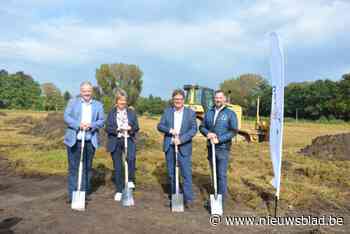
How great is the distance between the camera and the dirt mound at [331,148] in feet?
40.5

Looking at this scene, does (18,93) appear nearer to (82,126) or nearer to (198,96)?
(198,96)

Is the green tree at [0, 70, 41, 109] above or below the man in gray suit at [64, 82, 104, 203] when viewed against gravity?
above

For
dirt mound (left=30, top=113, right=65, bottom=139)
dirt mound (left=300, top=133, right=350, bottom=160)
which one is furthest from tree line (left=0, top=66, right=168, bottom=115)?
dirt mound (left=300, top=133, right=350, bottom=160)

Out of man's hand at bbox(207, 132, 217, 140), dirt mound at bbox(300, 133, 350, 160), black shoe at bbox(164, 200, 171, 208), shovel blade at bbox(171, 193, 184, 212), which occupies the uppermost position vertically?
man's hand at bbox(207, 132, 217, 140)

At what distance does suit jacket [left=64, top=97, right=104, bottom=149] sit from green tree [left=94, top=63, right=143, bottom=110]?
5451cm

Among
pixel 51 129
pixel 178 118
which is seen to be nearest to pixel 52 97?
pixel 51 129

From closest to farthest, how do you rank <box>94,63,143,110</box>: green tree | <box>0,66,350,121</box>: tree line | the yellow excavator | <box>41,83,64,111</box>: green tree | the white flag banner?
the white flag banner, the yellow excavator, <box>0,66,350,121</box>: tree line, <box>94,63,143,110</box>: green tree, <box>41,83,64,111</box>: green tree

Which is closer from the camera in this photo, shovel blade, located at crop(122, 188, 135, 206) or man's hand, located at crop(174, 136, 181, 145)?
man's hand, located at crop(174, 136, 181, 145)

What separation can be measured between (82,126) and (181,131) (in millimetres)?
1498

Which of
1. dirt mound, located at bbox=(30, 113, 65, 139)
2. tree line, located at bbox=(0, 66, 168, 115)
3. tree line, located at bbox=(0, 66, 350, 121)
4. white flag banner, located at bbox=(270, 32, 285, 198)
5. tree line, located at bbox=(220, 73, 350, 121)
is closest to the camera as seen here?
white flag banner, located at bbox=(270, 32, 285, 198)

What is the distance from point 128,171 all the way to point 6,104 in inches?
3180

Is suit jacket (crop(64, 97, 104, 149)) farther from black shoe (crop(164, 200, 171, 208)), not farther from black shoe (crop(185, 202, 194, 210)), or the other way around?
black shoe (crop(185, 202, 194, 210))

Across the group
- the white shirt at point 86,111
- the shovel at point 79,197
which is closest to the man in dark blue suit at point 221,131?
the white shirt at point 86,111

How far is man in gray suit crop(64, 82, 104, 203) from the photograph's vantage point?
5.93 m
